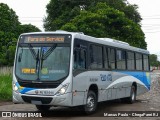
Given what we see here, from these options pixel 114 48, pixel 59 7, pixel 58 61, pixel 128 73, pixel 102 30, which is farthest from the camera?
pixel 59 7

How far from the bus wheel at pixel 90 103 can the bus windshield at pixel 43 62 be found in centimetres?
181

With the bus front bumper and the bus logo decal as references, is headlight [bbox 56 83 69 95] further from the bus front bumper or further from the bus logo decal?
the bus logo decal

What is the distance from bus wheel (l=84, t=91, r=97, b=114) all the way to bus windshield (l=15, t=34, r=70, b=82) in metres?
1.81

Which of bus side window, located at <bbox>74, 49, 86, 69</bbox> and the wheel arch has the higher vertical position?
bus side window, located at <bbox>74, 49, 86, 69</bbox>

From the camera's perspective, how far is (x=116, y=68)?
1719 cm

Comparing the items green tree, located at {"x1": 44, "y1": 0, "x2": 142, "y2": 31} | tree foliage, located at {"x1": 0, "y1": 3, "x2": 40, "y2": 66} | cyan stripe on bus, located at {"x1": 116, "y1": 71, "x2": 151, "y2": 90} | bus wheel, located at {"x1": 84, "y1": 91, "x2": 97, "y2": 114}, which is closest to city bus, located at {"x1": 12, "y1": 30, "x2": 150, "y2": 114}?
bus wheel, located at {"x1": 84, "y1": 91, "x2": 97, "y2": 114}

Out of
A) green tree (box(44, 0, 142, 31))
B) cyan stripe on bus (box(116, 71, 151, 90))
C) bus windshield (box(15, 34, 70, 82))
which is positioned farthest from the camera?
green tree (box(44, 0, 142, 31))

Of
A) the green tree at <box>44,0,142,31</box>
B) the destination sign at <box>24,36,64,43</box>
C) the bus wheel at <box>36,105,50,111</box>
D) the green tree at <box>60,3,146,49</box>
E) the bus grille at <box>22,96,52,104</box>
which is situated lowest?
the bus wheel at <box>36,105,50,111</box>

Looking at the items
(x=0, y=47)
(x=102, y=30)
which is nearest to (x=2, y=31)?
(x=0, y=47)

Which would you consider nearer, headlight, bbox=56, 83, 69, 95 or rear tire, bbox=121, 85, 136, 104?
headlight, bbox=56, 83, 69, 95

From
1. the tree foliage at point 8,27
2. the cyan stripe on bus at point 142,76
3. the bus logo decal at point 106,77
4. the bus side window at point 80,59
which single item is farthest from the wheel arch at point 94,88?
the tree foliage at point 8,27

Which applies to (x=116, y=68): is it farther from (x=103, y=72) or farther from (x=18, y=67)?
(x=18, y=67)

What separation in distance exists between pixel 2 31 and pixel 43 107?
102ft

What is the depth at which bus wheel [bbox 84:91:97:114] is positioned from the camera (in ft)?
45.8
